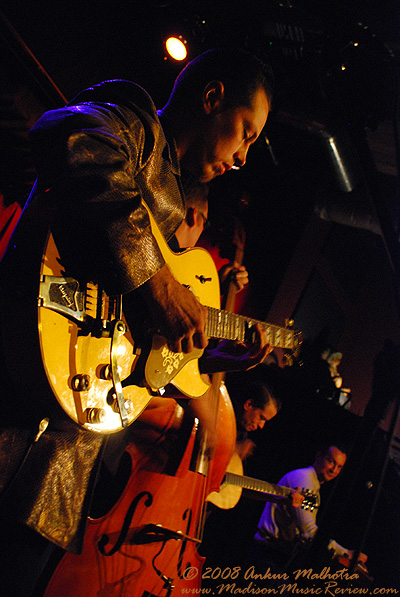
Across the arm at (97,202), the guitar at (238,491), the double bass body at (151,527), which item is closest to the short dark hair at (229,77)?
the arm at (97,202)

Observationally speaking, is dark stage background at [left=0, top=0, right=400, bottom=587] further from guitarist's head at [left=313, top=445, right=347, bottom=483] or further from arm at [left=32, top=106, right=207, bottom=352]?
arm at [left=32, top=106, right=207, bottom=352]

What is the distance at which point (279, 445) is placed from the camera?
263 inches

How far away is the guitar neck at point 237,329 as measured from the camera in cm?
213

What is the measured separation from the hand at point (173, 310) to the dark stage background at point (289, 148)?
211 centimetres

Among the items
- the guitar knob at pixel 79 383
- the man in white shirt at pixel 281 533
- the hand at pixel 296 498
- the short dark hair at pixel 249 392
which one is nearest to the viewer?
the guitar knob at pixel 79 383

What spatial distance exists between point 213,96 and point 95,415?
179 cm

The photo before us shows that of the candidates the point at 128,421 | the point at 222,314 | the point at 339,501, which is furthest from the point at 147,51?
the point at 339,501

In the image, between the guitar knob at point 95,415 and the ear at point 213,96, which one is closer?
the guitar knob at point 95,415

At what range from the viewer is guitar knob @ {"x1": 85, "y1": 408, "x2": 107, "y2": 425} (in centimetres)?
128

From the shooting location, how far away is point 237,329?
2.38 metres

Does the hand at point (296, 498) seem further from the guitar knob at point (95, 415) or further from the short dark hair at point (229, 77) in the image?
the short dark hair at point (229, 77)

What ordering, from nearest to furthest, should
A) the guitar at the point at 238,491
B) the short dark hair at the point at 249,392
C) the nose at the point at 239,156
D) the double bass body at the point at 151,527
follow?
the double bass body at the point at 151,527
the nose at the point at 239,156
the guitar at the point at 238,491
the short dark hair at the point at 249,392

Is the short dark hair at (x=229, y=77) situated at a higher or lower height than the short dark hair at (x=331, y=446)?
higher

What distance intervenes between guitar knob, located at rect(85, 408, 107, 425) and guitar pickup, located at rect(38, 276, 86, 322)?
353mm
